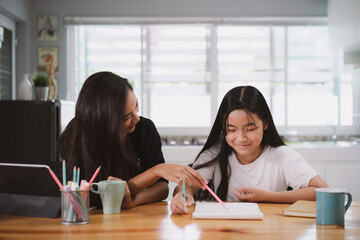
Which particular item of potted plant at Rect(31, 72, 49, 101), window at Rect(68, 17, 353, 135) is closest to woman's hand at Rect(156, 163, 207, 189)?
potted plant at Rect(31, 72, 49, 101)

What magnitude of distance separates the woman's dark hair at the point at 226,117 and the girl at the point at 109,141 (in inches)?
14.0

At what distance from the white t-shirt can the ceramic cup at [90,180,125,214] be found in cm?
54

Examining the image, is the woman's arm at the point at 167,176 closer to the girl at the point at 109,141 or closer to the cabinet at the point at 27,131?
the girl at the point at 109,141

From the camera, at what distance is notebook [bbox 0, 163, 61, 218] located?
1.32 metres

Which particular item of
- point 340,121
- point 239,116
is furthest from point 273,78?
point 239,116

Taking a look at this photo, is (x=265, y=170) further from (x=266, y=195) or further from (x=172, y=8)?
(x=172, y=8)

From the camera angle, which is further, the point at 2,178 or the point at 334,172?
the point at 334,172

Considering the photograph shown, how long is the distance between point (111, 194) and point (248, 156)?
2.39 feet

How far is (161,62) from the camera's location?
4.34 metres

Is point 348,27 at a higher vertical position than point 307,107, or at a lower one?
higher

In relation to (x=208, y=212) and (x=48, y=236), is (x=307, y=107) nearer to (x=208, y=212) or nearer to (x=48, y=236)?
(x=208, y=212)

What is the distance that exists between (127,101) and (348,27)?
2.67 metres

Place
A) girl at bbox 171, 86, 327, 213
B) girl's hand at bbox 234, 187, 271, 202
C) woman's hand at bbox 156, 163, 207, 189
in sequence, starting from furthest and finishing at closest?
girl at bbox 171, 86, 327, 213 → girl's hand at bbox 234, 187, 271, 202 → woman's hand at bbox 156, 163, 207, 189

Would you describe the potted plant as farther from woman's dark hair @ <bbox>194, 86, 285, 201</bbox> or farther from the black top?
woman's dark hair @ <bbox>194, 86, 285, 201</bbox>
